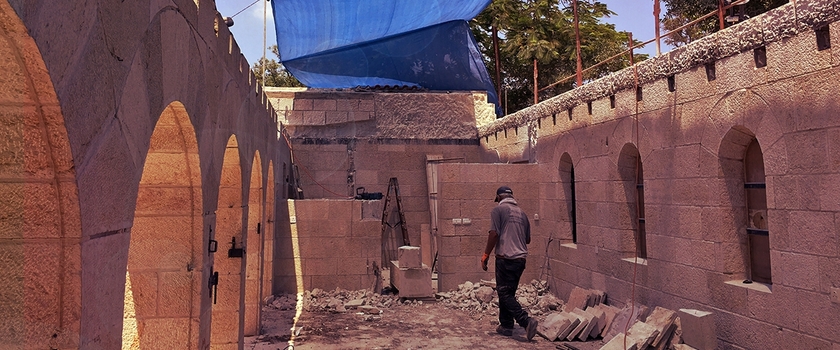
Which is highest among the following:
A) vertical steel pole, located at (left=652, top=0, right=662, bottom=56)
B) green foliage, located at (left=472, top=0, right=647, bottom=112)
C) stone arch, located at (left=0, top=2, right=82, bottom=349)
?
green foliage, located at (left=472, top=0, right=647, bottom=112)

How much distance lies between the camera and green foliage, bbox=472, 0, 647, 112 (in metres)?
20.2

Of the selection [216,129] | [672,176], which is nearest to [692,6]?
[672,176]

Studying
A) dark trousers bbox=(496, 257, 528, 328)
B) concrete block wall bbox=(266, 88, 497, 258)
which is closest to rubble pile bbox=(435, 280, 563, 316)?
dark trousers bbox=(496, 257, 528, 328)

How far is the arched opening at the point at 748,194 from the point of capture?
5.59 meters

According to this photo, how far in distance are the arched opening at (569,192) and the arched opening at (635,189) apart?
147cm

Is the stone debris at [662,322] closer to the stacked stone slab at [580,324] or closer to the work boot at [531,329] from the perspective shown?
the stacked stone slab at [580,324]

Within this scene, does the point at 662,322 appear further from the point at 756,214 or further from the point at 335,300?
the point at 335,300

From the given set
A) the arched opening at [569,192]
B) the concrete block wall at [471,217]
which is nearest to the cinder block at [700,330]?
the arched opening at [569,192]

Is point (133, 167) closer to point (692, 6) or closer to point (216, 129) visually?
point (216, 129)

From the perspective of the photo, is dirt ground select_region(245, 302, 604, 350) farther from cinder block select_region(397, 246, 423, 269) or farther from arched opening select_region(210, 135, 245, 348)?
arched opening select_region(210, 135, 245, 348)

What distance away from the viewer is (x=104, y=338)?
218cm

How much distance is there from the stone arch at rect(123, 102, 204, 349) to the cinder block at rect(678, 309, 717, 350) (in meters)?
4.57

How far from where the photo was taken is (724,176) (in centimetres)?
575

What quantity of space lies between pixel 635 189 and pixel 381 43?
7162 mm
